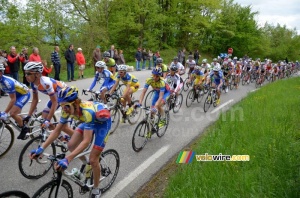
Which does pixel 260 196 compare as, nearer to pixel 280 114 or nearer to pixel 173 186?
pixel 173 186

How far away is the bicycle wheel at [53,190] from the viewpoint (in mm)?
3079

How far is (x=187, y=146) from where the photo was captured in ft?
21.0

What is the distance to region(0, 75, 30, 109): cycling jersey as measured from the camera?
523 cm

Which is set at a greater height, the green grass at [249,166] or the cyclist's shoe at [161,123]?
the cyclist's shoe at [161,123]

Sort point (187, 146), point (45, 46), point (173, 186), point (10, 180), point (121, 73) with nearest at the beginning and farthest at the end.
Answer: point (173, 186), point (10, 180), point (187, 146), point (121, 73), point (45, 46)

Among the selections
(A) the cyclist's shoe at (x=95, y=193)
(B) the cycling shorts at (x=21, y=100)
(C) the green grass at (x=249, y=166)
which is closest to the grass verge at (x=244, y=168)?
(C) the green grass at (x=249, y=166)

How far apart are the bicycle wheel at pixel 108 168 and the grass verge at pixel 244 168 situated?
572 millimetres

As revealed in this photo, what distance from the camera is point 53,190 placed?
3.29 metres

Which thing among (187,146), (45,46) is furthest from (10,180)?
(45,46)

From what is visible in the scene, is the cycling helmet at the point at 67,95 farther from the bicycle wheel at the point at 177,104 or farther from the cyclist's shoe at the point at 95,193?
the bicycle wheel at the point at 177,104

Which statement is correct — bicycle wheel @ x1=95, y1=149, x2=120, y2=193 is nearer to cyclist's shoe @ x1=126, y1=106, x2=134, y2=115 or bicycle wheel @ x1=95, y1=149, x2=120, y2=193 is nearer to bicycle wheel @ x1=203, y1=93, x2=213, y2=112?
cyclist's shoe @ x1=126, y1=106, x2=134, y2=115

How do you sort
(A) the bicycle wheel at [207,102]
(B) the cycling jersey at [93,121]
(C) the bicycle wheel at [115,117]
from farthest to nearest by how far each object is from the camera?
(A) the bicycle wheel at [207,102], (C) the bicycle wheel at [115,117], (B) the cycling jersey at [93,121]

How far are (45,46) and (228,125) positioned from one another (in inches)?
718

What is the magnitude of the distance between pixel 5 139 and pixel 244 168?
15.8 feet
